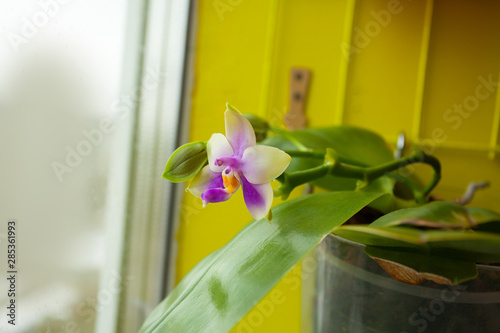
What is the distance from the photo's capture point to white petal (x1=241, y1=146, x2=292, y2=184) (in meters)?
0.25

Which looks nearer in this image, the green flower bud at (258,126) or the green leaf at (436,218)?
the green leaf at (436,218)

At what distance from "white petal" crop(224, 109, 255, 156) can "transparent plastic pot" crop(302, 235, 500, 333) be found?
91 mm

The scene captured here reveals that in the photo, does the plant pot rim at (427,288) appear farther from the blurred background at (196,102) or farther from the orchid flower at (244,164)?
the blurred background at (196,102)

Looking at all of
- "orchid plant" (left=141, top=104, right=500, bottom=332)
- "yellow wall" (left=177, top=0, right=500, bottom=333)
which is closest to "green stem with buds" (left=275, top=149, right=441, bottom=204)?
"orchid plant" (left=141, top=104, right=500, bottom=332)

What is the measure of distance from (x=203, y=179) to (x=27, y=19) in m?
0.30

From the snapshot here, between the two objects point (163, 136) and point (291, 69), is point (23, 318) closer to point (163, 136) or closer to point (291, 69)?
point (163, 136)

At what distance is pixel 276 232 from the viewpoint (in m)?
0.25

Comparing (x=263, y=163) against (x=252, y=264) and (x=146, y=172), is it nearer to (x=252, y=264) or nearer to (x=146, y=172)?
(x=252, y=264)

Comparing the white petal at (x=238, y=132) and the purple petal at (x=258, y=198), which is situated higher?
the white petal at (x=238, y=132)

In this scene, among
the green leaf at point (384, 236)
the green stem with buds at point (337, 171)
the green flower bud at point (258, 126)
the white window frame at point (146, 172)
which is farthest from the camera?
the white window frame at point (146, 172)

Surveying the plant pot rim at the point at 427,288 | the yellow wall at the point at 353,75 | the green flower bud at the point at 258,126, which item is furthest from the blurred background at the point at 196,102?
the plant pot rim at the point at 427,288

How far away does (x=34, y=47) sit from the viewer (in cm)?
44

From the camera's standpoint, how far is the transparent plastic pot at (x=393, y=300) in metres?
0.26

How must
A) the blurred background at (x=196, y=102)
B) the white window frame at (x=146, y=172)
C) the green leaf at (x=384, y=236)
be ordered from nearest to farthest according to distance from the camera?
the green leaf at (x=384, y=236) → the blurred background at (x=196, y=102) → the white window frame at (x=146, y=172)
